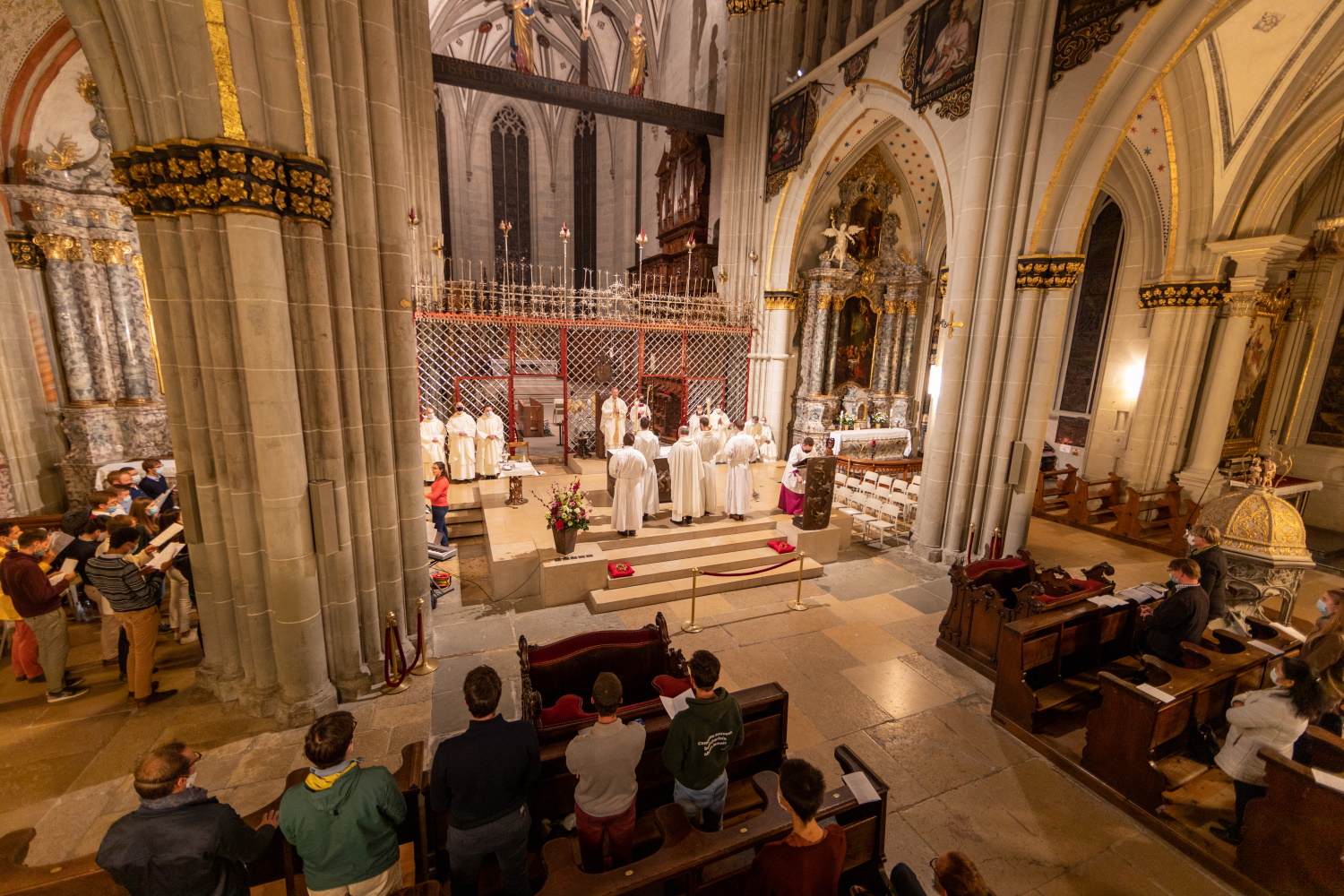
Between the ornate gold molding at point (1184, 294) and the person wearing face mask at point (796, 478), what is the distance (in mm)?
8114

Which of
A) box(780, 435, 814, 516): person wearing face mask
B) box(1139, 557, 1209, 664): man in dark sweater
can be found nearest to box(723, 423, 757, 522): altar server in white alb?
box(780, 435, 814, 516): person wearing face mask

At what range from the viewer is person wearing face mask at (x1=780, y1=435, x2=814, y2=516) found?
894 cm

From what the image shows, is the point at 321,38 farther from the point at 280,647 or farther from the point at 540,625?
the point at 540,625

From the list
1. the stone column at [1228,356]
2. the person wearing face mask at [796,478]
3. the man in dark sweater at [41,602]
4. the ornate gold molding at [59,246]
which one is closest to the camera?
the man in dark sweater at [41,602]

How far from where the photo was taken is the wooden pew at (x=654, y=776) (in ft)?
10.1

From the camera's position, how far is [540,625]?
254 inches

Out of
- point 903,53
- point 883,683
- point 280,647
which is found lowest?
point 883,683

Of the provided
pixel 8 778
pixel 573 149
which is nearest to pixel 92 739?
pixel 8 778

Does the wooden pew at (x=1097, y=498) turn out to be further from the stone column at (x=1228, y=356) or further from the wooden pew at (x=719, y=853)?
the wooden pew at (x=719, y=853)

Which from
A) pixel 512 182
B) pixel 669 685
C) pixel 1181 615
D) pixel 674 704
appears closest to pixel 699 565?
pixel 669 685

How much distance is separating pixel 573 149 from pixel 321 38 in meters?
23.1

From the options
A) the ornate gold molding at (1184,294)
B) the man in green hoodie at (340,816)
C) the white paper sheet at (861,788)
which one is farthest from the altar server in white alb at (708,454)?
the ornate gold molding at (1184,294)

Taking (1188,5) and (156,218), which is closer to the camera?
(156,218)

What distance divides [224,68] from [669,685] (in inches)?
213
